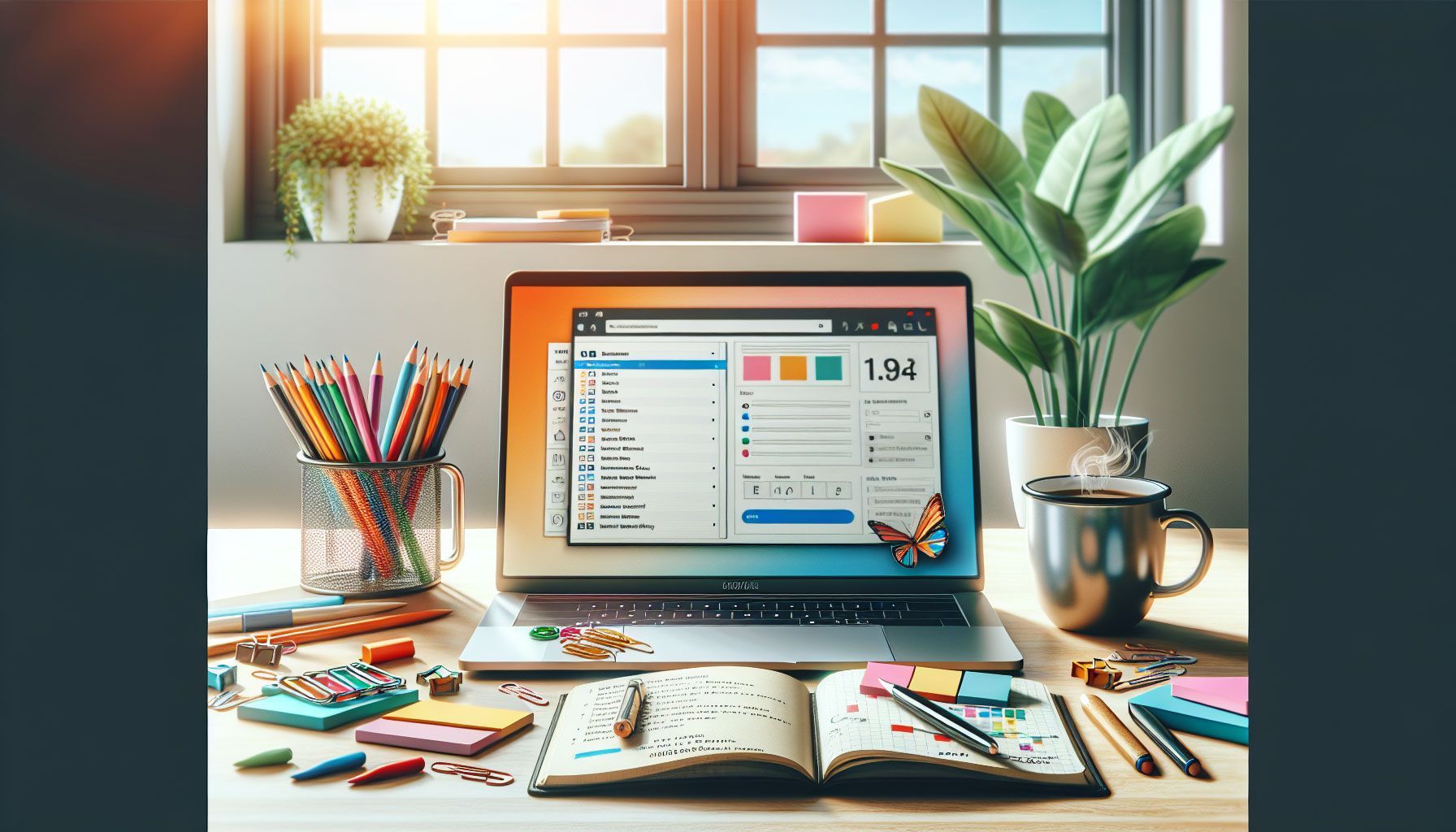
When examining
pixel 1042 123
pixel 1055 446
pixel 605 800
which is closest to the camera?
pixel 605 800

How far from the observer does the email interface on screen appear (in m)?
0.93

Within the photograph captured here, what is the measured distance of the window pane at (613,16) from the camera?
235 centimetres

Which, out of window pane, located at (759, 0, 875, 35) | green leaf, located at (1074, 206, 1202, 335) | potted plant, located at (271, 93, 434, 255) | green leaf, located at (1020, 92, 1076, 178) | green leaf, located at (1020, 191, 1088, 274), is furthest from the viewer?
window pane, located at (759, 0, 875, 35)

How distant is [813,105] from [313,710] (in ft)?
6.54

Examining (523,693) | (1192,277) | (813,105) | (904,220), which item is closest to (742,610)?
(523,693)

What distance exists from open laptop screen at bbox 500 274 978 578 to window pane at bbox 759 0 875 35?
1.56m

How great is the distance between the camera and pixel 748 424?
0.96 metres

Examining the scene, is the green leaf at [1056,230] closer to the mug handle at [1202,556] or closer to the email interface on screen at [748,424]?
the email interface on screen at [748,424]

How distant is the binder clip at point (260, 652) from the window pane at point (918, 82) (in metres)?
1.92

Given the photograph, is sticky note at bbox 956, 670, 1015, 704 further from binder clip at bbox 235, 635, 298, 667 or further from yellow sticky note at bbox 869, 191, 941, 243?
yellow sticky note at bbox 869, 191, 941, 243

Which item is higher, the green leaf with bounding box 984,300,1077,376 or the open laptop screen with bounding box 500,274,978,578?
the green leaf with bounding box 984,300,1077,376

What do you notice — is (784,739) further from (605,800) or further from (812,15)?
(812,15)

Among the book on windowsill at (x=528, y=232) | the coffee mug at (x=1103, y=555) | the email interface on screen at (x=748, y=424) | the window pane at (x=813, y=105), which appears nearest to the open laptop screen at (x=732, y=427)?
the email interface on screen at (x=748, y=424)

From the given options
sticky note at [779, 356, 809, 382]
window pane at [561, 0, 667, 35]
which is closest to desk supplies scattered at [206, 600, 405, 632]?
sticky note at [779, 356, 809, 382]
